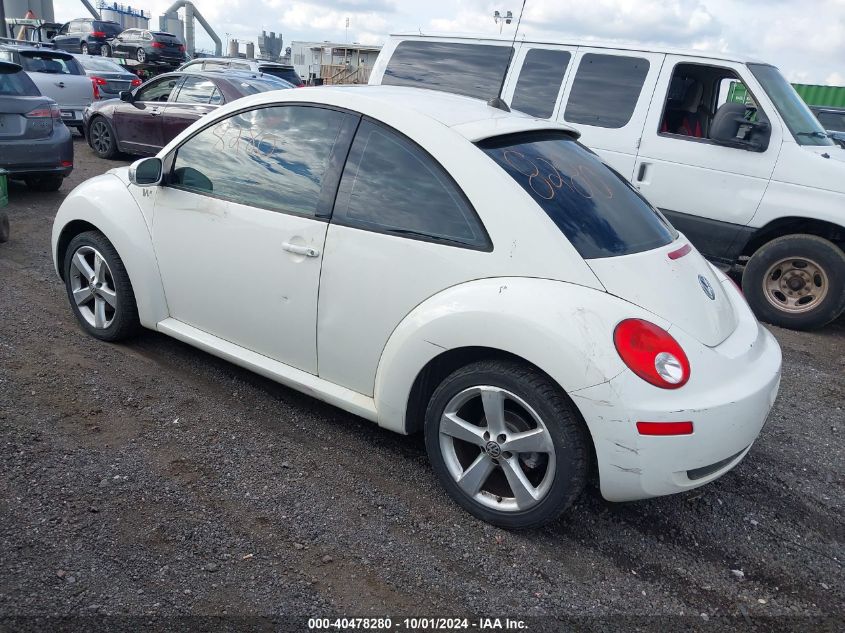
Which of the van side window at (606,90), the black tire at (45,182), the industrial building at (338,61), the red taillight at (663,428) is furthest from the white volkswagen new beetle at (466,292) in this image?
the industrial building at (338,61)

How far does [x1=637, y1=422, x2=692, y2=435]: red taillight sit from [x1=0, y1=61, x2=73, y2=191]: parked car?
7602 millimetres

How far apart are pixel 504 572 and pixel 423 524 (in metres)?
0.42

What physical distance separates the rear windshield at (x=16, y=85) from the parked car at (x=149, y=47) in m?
22.3

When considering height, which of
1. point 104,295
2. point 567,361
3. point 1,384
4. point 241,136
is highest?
point 241,136

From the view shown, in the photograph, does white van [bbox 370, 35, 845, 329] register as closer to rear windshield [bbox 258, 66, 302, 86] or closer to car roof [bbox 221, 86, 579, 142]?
car roof [bbox 221, 86, 579, 142]

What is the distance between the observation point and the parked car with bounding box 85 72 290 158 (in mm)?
10125

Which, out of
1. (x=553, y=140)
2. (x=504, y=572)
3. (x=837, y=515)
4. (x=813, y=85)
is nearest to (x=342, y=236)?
(x=553, y=140)

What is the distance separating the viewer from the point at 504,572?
8.74ft

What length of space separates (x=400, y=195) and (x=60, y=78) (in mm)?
12370

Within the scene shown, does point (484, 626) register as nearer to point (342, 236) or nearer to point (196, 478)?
point (196, 478)

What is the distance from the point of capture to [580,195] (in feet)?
10.1

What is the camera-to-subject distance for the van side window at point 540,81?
21.3ft

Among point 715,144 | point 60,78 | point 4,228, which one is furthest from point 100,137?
point 715,144

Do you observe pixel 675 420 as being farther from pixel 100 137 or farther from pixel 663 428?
pixel 100 137
